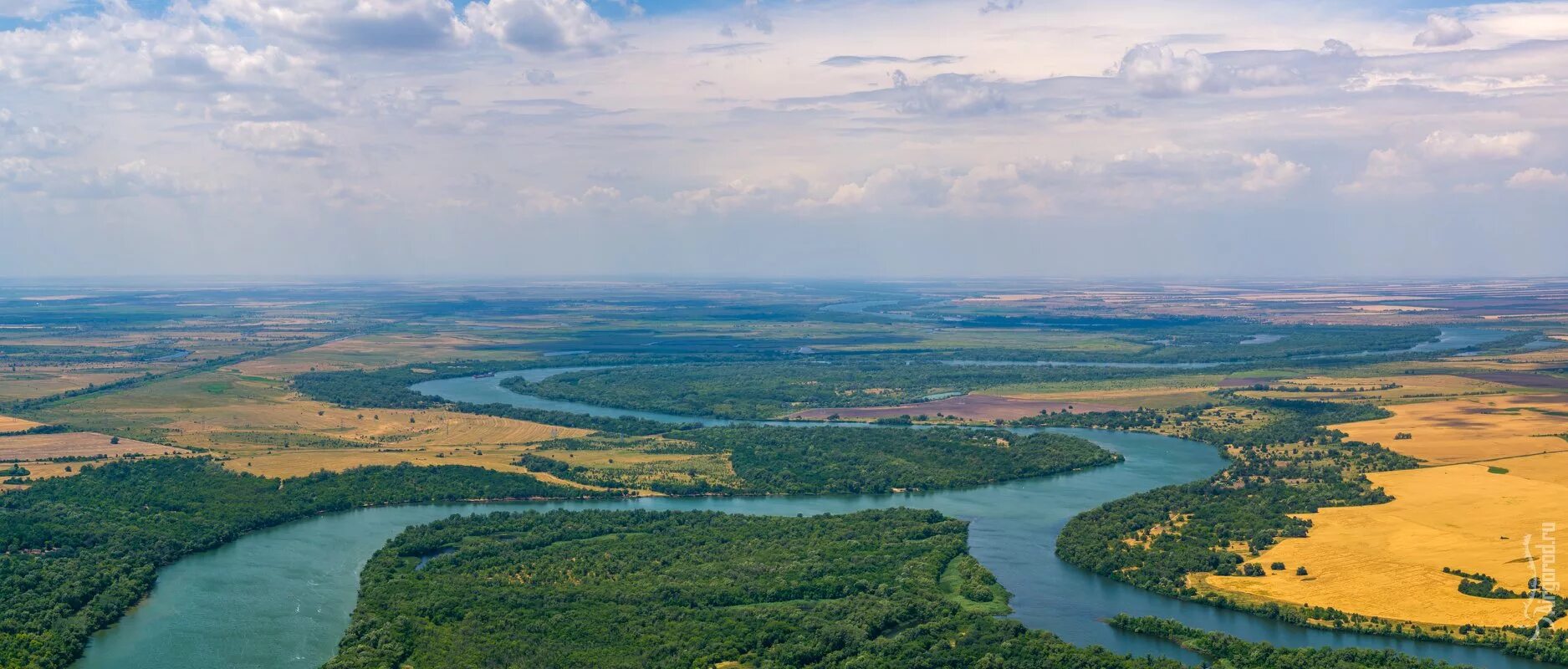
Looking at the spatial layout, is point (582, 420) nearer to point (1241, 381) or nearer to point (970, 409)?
point (970, 409)

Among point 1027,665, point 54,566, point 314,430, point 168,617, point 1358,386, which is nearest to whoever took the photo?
point 1027,665

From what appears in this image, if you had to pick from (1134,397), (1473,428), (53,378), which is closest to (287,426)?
(53,378)

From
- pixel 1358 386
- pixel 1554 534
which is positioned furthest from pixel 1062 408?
pixel 1554 534

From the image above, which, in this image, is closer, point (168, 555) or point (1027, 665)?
point (1027, 665)

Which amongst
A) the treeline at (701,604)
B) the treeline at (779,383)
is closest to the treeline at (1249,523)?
the treeline at (701,604)

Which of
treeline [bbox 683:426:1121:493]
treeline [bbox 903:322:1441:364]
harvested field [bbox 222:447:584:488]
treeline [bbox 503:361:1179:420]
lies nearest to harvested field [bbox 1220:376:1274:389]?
treeline [bbox 503:361:1179:420]

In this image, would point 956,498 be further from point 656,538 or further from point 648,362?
point 648,362

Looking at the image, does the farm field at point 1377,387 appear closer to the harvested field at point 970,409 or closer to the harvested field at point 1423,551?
the harvested field at point 970,409
